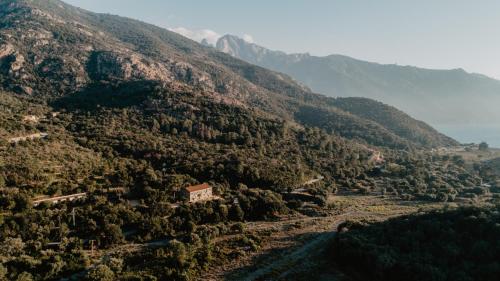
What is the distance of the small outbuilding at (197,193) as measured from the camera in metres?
54.0

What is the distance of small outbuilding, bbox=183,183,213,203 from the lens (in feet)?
177

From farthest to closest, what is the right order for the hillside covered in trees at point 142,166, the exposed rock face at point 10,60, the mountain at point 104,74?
the mountain at point 104,74
the exposed rock face at point 10,60
the hillside covered in trees at point 142,166

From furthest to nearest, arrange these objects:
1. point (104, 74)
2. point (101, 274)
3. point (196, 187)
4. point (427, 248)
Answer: point (104, 74), point (196, 187), point (427, 248), point (101, 274)

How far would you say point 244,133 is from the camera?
92938mm

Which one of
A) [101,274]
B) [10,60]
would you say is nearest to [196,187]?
[101,274]

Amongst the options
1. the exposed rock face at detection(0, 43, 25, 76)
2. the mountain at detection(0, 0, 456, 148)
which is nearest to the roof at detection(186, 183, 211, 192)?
the mountain at detection(0, 0, 456, 148)

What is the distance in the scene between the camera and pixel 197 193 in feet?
180

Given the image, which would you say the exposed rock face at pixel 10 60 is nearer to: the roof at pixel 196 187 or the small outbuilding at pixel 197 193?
the roof at pixel 196 187

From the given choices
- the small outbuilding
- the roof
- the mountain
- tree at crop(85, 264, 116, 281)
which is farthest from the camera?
the mountain

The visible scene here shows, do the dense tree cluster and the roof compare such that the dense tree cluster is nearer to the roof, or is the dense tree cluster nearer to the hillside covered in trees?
the hillside covered in trees

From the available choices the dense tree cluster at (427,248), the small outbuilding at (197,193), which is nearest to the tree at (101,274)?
the small outbuilding at (197,193)

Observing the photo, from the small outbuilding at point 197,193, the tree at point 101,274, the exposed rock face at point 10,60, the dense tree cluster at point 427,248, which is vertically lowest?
the tree at point 101,274

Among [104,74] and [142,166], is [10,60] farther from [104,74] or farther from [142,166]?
[142,166]

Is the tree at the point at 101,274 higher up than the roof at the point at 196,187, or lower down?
lower down
